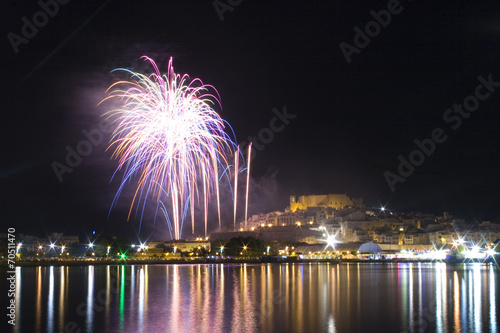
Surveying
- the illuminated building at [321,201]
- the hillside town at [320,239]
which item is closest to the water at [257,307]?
the hillside town at [320,239]

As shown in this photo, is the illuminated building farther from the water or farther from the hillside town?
the water

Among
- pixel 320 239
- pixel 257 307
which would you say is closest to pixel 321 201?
pixel 320 239

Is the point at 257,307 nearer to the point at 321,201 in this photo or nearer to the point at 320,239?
the point at 320,239

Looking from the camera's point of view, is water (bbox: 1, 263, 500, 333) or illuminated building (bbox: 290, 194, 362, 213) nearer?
water (bbox: 1, 263, 500, 333)

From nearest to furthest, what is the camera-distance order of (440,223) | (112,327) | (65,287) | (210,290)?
1. (112,327)
2. (210,290)
3. (65,287)
4. (440,223)

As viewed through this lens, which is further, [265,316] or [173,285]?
[173,285]

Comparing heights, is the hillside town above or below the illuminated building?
below

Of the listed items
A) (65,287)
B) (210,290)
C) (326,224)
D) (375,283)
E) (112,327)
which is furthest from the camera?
(326,224)

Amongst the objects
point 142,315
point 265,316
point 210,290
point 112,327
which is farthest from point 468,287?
point 112,327

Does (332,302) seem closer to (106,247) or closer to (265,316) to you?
(265,316)

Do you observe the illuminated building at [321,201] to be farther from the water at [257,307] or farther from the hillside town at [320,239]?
the water at [257,307]

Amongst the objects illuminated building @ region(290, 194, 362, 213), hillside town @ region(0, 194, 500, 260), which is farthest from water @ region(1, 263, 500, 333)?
illuminated building @ region(290, 194, 362, 213)
